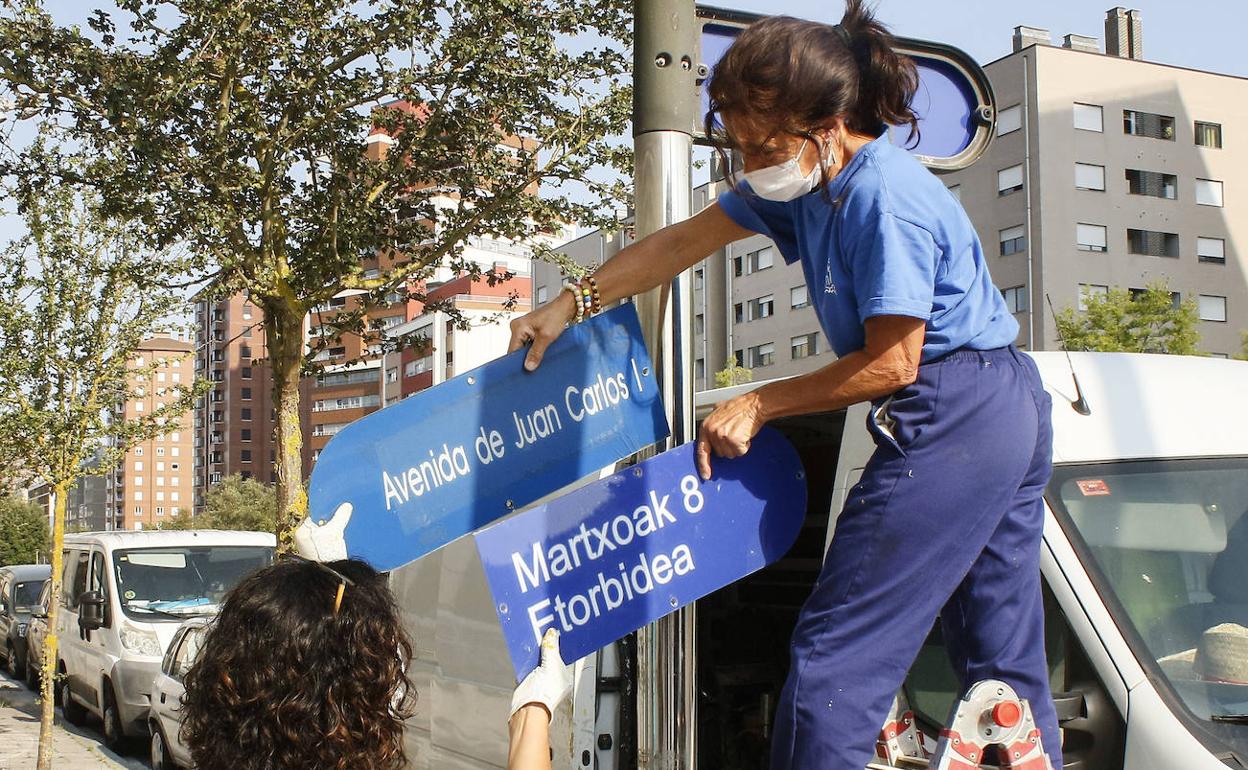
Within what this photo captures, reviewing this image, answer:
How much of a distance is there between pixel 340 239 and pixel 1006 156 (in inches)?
1560

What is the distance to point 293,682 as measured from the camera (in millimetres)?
1825

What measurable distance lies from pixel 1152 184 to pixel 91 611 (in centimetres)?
4462

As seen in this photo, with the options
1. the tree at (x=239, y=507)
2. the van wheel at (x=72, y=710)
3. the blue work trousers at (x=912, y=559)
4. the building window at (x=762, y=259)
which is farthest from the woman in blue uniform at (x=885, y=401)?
the tree at (x=239, y=507)

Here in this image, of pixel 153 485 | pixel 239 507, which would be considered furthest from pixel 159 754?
pixel 153 485

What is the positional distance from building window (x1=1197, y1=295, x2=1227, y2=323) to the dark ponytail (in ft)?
167

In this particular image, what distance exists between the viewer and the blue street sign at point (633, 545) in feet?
7.50

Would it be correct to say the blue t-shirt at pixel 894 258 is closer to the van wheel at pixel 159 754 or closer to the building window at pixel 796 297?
the van wheel at pixel 159 754

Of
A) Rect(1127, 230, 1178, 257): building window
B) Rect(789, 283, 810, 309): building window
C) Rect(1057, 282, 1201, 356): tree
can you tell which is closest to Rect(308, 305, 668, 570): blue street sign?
Rect(1057, 282, 1201, 356): tree

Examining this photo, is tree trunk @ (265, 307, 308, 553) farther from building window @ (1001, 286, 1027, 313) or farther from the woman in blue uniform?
building window @ (1001, 286, 1027, 313)

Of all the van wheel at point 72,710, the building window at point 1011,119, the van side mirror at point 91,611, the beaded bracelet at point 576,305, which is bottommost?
the van wheel at point 72,710

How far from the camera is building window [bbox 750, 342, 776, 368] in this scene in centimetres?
5973

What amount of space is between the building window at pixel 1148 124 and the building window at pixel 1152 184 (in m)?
1.47

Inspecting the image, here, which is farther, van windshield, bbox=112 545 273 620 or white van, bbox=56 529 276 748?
van windshield, bbox=112 545 273 620

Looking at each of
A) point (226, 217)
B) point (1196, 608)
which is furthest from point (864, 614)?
point (226, 217)
